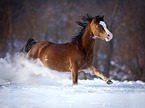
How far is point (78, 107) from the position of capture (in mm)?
3309

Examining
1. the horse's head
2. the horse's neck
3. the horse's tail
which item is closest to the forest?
the horse's tail

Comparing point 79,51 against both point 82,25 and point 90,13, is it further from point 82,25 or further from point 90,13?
point 90,13

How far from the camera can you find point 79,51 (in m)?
5.74

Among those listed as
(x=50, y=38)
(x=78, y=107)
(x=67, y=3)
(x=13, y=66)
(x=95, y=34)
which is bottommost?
(x=78, y=107)

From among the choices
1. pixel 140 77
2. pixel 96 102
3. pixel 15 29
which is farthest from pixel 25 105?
pixel 15 29

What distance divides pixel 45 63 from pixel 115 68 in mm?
14004

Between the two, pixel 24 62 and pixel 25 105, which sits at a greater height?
pixel 24 62

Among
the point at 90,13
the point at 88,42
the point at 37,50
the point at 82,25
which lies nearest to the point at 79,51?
the point at 88,42

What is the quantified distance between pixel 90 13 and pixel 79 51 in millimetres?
11472

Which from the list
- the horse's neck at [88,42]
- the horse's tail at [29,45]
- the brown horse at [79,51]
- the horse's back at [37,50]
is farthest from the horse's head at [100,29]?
the horse's tail at [29,45]

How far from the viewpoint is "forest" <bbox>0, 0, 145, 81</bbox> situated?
57.3 feet

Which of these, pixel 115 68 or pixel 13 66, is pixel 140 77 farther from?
pixel 13 66

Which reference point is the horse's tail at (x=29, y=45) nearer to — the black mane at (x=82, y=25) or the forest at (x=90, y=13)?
the black mane at (x=82, y=25)

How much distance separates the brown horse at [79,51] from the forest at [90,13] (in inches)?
420
